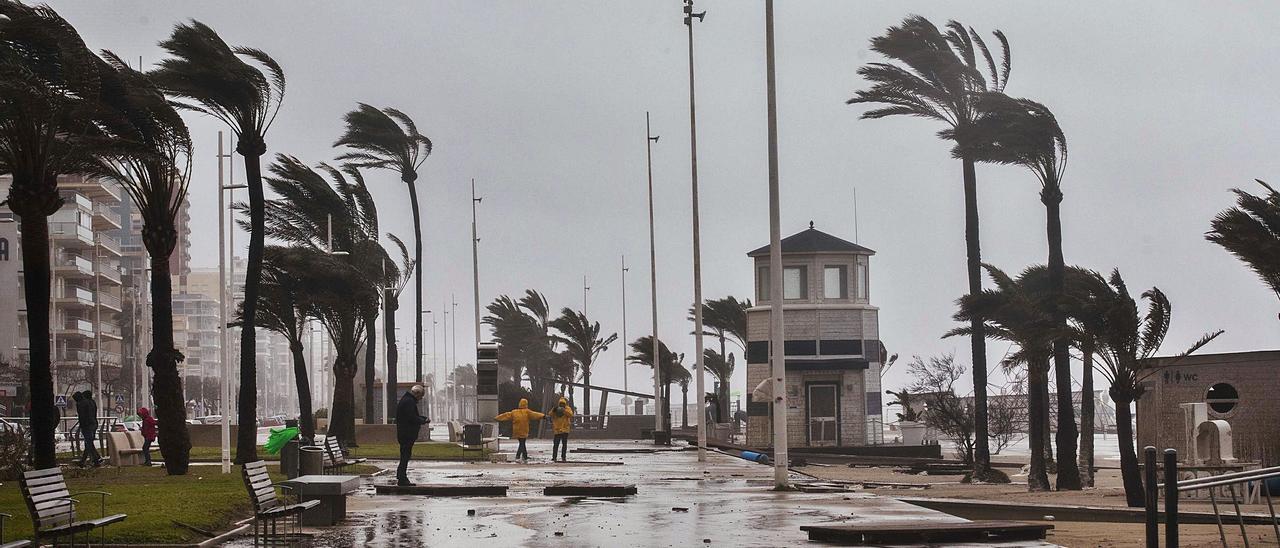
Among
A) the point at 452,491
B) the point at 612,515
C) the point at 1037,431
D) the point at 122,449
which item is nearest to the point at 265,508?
the point at 612,515

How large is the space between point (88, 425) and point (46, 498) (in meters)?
19.3

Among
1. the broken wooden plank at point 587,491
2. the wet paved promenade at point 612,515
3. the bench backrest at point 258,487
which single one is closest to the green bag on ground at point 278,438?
the wet paved promenade at point 612,515

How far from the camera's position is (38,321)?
24.5m

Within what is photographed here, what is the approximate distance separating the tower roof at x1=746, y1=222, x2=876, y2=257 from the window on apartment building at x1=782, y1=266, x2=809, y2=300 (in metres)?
0.59

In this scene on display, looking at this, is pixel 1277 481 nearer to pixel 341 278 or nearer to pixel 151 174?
pixel 151 174

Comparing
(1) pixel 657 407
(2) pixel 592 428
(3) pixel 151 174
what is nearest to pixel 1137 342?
(3) pixel 151 174

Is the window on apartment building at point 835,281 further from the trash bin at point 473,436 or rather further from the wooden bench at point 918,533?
the wooden bench at point 918,533

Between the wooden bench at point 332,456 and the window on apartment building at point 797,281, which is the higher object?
the window on apartment building at point 797,281

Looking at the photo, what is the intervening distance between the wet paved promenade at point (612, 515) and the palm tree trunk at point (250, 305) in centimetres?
361

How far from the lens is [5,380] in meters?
79.4

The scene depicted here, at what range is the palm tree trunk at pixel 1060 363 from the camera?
30.3 meters

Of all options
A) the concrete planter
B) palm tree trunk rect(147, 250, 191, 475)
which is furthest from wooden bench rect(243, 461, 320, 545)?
the concrete planter

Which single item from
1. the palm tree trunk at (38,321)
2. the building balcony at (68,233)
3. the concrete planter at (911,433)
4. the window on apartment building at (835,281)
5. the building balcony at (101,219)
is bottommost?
the concrete planter at (911,433)

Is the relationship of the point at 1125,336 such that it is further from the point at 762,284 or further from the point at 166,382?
the point at 762,284
